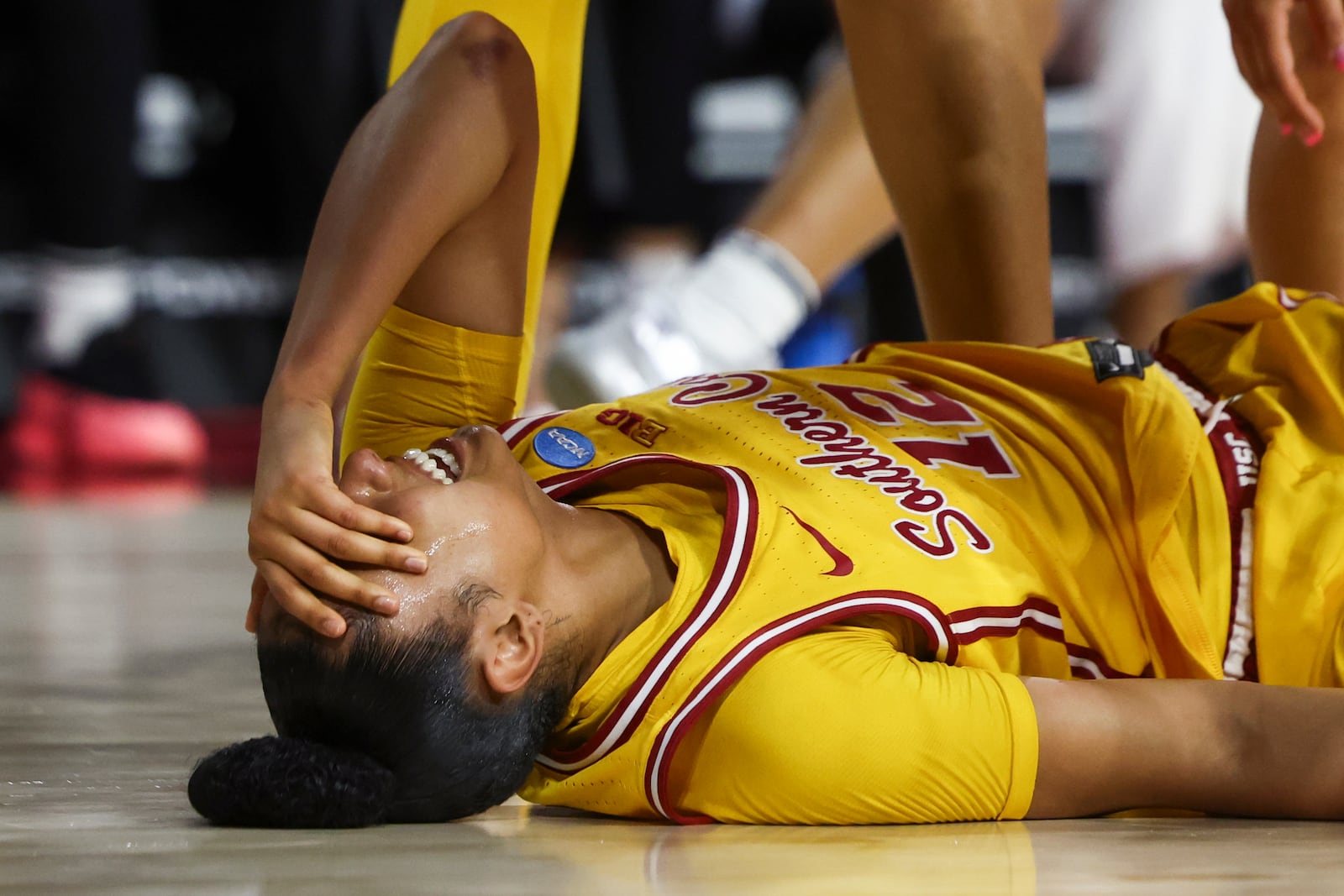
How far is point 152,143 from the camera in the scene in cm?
360

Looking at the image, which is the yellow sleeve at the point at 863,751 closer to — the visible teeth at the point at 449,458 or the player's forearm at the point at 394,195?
the visible teeth at the point at 449,458

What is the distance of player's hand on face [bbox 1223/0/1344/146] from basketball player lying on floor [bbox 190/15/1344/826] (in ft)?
0.45

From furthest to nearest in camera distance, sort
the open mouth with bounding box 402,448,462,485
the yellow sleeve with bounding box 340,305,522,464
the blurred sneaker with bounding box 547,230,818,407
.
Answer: the blurred sneaker with bounding box 547,230,818,407, the yellow sleeve with bounding box 340,305,522,464, the open mouth with bounding box 402,448,462,485

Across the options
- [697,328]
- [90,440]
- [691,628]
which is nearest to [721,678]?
[691,628]

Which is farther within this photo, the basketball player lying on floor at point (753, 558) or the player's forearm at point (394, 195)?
the player's forearm at point (394, 195)

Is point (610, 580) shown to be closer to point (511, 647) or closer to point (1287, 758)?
point (511, 647)

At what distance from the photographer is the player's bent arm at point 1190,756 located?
0.83m

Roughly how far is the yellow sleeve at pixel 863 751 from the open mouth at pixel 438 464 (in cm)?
18

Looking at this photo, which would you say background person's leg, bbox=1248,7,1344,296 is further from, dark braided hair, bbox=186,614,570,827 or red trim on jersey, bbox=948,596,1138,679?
dark braided hair, bbox=186,614,570,827

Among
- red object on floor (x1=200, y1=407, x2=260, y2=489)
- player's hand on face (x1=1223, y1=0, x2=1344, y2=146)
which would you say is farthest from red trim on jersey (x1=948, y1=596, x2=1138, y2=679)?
red object on floor (x1=200, y1=407, x2=260, y2=489)

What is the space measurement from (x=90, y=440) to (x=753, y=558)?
2768mm

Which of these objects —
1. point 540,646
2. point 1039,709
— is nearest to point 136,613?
point 540,646

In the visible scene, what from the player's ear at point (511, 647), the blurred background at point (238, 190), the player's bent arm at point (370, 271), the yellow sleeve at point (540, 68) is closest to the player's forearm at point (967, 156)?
the yellow sleeve at point (540, 68)

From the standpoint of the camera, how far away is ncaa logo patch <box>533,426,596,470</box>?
100 cm
